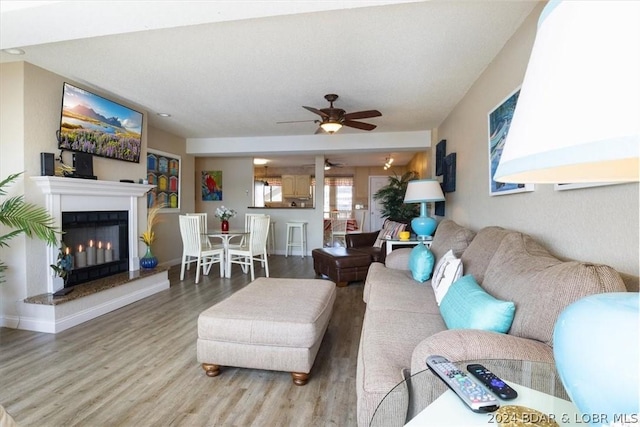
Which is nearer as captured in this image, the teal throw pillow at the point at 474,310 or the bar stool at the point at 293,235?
the teal throw pillow at the point at 474,310

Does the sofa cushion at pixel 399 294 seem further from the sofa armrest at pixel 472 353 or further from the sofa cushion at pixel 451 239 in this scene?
the sofa armrest at pixel 472 353

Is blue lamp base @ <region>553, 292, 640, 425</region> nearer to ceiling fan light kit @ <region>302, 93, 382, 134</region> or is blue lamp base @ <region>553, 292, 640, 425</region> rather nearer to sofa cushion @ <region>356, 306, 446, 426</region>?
sofa cushion @ <region>356, 306, 446, 426</region>

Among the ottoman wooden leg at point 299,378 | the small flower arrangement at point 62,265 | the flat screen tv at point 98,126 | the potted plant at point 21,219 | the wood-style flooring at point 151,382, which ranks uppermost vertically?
the flat screen tv at point 98,126

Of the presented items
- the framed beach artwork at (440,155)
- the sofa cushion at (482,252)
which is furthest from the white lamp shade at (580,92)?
the framed beach artwork at (440,155)

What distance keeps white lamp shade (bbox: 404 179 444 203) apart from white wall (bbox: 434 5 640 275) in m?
0.24

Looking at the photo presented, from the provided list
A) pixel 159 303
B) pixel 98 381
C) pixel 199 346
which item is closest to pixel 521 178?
pixel 199 346

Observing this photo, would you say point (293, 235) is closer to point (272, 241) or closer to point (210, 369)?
point (272, 241)

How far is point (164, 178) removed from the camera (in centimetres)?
552

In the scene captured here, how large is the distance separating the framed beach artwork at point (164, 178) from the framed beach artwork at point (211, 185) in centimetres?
128

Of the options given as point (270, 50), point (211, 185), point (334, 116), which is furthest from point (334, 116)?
point (211, 185)

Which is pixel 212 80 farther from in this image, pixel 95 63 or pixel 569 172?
pixel 569 172

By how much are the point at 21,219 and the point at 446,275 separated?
3.39 metres

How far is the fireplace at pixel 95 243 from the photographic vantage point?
337cm

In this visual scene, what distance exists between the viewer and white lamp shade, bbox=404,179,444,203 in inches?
152
